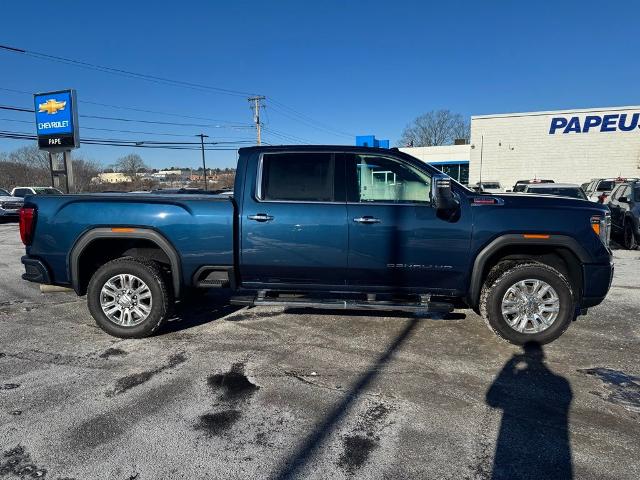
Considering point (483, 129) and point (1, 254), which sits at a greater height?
point (483, 129)

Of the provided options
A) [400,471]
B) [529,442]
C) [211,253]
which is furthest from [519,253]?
[211,253]

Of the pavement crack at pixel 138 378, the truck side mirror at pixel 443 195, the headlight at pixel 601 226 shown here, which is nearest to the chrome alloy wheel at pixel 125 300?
the pavement crack at pixel 138 378

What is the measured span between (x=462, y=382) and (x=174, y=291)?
2.99m

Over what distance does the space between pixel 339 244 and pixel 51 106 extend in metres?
23.4

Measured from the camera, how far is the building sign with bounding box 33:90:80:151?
71.7 ft

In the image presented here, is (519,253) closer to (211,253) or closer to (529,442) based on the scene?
(529,442)

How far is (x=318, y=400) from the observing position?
3367mm

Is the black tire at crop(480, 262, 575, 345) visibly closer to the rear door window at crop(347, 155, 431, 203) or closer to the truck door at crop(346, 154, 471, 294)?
the truck door at crop(346, 154, 471, 294)

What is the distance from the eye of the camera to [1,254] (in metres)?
10.6

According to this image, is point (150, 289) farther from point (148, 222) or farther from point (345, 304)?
point (345, 304)

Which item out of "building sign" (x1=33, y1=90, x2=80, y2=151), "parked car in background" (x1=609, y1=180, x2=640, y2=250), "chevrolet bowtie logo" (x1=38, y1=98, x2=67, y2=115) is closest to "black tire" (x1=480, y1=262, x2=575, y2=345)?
"parked car in background" (x1=609, y1=180, x2=640, y2=250)

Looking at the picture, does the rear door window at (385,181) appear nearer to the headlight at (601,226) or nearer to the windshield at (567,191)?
the headlight at (601,226)

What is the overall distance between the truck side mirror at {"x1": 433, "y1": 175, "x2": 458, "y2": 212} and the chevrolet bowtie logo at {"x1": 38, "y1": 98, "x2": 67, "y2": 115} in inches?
919

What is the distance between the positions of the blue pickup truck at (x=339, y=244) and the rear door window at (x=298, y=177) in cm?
1
